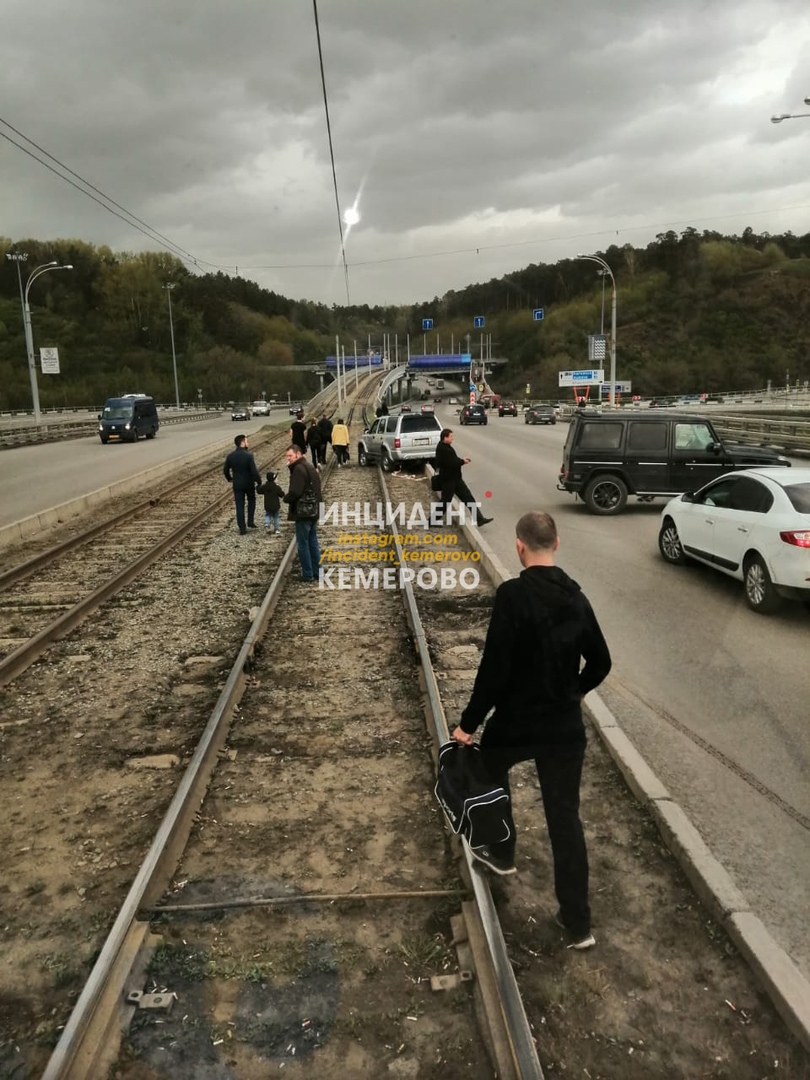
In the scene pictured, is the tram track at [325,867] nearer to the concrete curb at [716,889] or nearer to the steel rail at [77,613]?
the concrete curb at [716,889]

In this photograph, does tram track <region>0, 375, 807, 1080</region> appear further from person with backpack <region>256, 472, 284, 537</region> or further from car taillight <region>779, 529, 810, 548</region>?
person with backpack <region>256, 472, 284, 537</region>

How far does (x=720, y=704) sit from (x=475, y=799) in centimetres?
344

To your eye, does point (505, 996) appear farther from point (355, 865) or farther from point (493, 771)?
point (355, 865)

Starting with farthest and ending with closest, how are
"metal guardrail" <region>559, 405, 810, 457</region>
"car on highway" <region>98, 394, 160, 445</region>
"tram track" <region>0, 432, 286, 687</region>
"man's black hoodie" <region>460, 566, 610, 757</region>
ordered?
"car on highway" <region>98, 394, 160, 445</region> < "metal guardrail" <region>559, 405, 810, 457</region> < "tram track" <region>0, 432, 286, 687</region> < "man's black hoodie" <region>460, 566, 610, 757</region>

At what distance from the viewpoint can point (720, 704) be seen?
629 centimetres

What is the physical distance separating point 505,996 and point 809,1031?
3.62 feet

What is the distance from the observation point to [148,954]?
11.6 feet

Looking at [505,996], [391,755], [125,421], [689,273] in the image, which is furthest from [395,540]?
[689,273]

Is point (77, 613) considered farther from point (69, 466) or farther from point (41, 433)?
point (41, 433)

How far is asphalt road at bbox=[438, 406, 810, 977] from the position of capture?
4246 millimetres

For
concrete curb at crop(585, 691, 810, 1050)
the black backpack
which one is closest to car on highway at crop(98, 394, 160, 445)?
concrete curb at crop(585, 691, 810, 1050)

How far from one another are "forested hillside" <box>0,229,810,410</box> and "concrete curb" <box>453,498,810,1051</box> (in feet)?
340

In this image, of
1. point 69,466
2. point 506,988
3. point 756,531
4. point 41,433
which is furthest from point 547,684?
point 41,433

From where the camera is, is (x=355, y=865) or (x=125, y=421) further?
(x=125, y=421)
